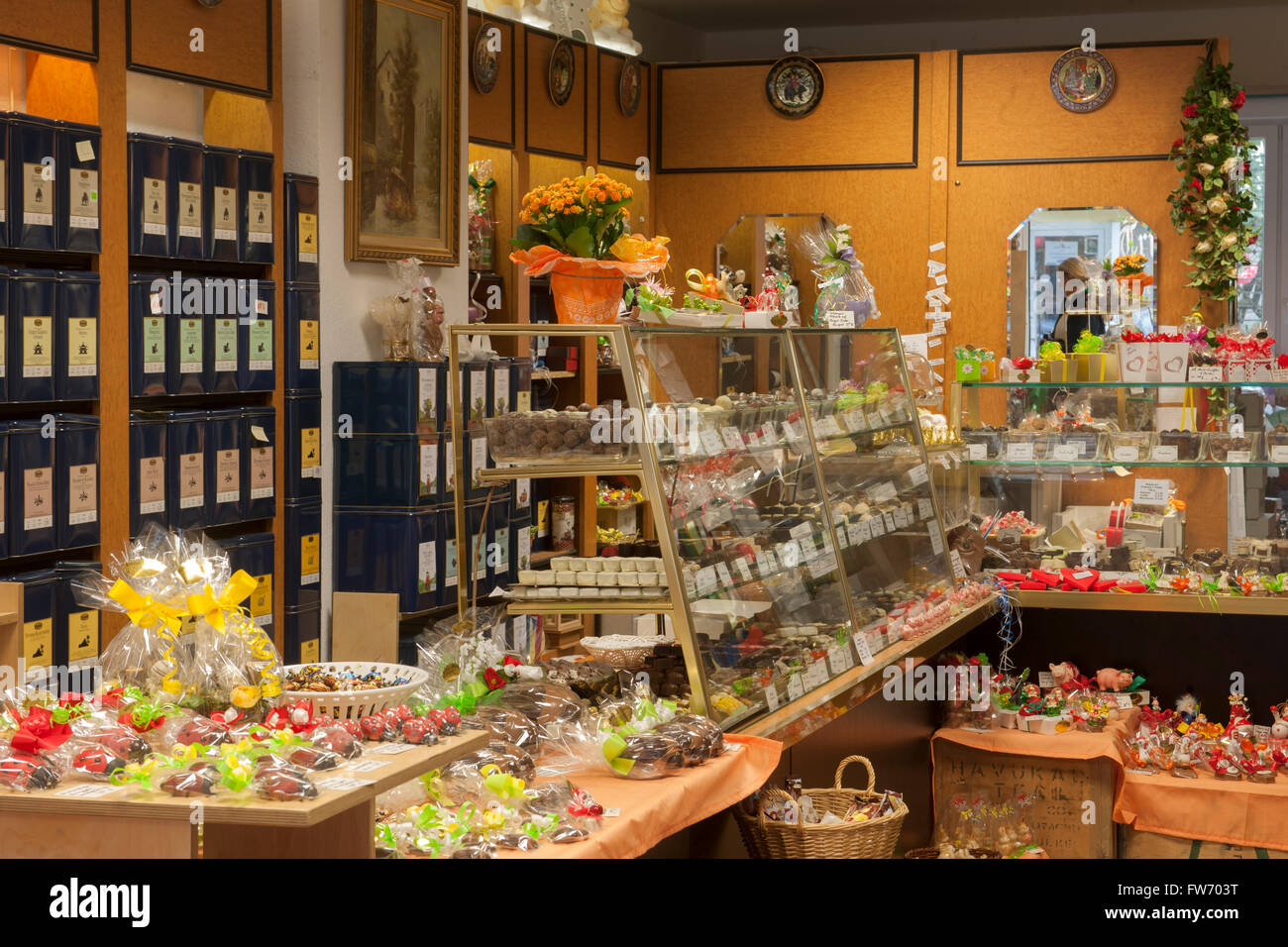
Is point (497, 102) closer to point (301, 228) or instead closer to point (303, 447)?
point (301, 228)

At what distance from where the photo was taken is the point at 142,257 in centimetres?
454

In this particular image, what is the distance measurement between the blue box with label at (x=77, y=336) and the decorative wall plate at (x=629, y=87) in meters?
4.44

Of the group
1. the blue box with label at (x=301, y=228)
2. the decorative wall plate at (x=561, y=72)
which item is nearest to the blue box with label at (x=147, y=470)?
the blue box with label at (x=301, y=228)

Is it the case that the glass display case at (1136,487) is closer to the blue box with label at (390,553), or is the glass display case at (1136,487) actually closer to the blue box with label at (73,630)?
the blue box with label at (390,553)

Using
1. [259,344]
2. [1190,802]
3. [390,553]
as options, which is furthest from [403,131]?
[1190,802]

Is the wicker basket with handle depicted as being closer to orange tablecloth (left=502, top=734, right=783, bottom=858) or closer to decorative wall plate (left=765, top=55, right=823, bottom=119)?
orange tablecloth (left=502, top=734, right=783, bottom=858)

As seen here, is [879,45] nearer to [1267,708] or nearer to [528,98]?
[528,98]

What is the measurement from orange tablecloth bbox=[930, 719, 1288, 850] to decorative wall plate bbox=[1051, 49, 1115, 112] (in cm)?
460

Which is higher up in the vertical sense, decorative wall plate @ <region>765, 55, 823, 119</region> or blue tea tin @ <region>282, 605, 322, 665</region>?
decorative wall plate @ <region>765, 55, 823, 119</region>

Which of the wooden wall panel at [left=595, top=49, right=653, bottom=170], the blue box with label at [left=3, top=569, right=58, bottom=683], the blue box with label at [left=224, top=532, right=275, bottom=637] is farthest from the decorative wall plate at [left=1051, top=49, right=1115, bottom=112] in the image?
the blue box with label at [left=3, top=569, right=58, bottom=683]

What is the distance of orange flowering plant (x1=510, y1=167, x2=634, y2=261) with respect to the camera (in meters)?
3.45

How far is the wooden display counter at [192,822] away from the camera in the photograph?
6.23 feet

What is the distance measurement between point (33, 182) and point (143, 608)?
1989 mm
